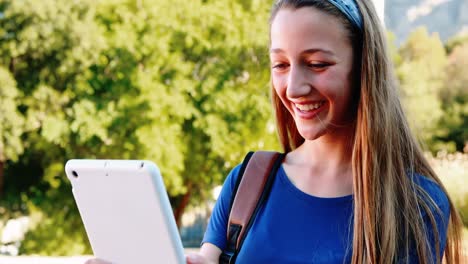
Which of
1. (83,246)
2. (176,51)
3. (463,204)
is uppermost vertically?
(176,51)

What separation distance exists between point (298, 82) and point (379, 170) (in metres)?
0.17

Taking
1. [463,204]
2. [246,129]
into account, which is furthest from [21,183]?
[463,204]

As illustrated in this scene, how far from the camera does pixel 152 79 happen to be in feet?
28.2

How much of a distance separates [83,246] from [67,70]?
2.46m

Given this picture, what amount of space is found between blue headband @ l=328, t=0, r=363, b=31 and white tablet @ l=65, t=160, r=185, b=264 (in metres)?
0.34

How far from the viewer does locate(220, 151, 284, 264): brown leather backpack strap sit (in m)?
1.08

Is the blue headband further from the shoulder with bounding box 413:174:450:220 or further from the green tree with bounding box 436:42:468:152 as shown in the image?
the green tree with bounding box 436:42:468:152

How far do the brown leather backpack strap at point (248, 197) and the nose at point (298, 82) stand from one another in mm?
176

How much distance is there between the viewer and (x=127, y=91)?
866cm

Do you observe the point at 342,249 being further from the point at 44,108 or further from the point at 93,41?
the point at 44,108

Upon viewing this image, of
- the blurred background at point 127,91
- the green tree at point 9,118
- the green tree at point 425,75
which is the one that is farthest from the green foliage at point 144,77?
the green tree at point 425,75

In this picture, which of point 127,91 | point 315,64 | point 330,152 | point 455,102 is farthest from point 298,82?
point 455,102

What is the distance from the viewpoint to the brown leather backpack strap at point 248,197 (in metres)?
1.08

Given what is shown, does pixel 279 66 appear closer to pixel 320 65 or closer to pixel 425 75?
pixel 320 65
